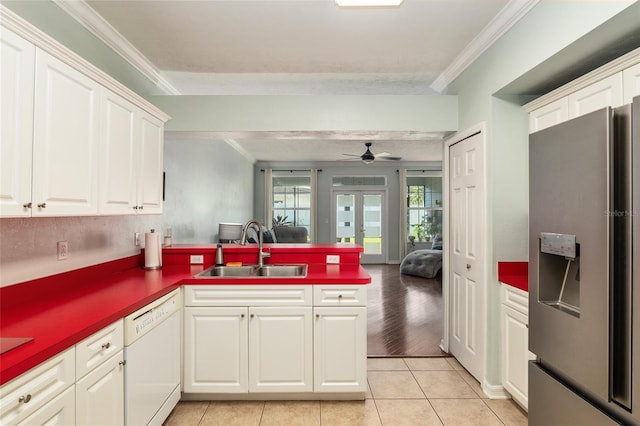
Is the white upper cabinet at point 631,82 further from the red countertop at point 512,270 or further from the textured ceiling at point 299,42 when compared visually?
the red countertop at point 512,270

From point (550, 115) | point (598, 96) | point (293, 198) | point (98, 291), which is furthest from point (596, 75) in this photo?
point (293, 198)

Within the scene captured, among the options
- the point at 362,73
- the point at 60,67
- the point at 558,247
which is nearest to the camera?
the point at 558,247

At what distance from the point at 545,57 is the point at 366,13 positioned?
1108 mm

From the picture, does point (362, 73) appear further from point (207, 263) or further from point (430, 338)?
point (430, 338)

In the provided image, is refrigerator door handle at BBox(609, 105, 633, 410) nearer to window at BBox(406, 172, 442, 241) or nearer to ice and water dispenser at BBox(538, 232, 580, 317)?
ice and water dispenser at BBox(538, 232, 580, 317)

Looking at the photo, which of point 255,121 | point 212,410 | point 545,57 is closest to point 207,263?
point 212,410

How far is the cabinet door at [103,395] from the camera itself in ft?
4.43

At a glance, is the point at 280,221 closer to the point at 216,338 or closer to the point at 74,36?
the point at 216,338

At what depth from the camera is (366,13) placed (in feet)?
7.14

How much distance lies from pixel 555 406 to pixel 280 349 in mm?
1581

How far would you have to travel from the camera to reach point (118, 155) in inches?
78.1

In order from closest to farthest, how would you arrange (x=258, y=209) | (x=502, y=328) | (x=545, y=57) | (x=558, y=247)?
1. (x=558, y=247)
2. (x=545, y=57)
3. (x=502, y=328)
4. (x=258, y=209)

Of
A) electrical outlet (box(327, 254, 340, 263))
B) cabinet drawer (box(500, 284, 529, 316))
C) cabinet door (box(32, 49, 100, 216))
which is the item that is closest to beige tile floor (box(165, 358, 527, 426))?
cabinet drawer (box(500, 284, 529, 316))

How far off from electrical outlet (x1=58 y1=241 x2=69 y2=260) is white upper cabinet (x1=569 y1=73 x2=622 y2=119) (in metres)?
3.08
